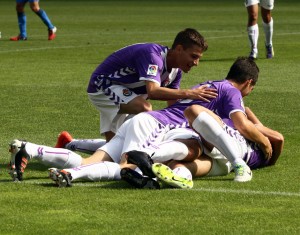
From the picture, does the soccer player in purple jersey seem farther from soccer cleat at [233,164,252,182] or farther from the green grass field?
the green grass field

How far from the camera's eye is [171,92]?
9.59 metres

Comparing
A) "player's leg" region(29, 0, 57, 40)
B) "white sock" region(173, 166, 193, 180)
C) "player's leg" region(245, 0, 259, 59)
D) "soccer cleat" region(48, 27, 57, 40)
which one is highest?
"white sock" region(173, 166, 193, 180)

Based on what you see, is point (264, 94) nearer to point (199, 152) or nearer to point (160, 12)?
point (199, 152)

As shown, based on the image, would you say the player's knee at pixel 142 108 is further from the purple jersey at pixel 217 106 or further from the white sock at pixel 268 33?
the white sock at pixel 268 33

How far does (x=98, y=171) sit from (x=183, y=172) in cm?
65

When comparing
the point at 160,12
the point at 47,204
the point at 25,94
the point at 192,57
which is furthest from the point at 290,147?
the point at 160,12

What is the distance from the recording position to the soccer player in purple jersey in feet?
31.8

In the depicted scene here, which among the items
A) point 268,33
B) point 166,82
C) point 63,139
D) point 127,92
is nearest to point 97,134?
point 63,139

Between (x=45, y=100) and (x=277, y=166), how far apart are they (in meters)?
5.59

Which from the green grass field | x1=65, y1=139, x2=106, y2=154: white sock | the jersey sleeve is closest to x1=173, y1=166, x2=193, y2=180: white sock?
the green grass field

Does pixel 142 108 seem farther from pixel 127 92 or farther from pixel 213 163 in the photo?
pixel 213 163

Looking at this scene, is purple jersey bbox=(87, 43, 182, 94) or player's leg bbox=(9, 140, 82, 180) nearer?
player's leg bbox=(9, 140, 82, 180)

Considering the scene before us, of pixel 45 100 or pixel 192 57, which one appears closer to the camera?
pixel 192 57

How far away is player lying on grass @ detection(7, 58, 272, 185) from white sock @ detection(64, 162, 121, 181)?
0.16 m
